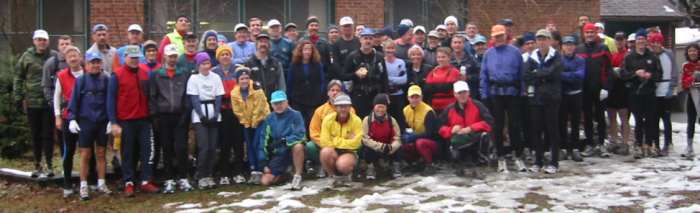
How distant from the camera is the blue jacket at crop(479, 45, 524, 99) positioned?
9.67 meters

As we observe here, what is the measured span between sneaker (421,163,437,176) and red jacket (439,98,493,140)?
0.50 meters

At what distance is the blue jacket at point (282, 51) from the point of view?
33.7ft

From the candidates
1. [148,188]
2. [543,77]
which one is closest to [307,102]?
[148,188]

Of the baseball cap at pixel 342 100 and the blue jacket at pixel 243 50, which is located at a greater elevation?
the blue jacket at pixel 243 50

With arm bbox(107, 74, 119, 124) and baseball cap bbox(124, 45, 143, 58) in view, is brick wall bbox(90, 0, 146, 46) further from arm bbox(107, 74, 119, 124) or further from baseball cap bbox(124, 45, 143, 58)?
arm bbox(107, 74, 119, 124)

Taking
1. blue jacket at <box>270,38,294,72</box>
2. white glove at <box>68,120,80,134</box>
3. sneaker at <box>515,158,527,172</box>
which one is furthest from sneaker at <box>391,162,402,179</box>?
white glove at <box>68,120,80,134</box>

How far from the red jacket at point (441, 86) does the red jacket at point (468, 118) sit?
1.26 feet

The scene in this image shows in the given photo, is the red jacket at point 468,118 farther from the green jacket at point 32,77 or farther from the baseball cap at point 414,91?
the green jacket at point 32,77

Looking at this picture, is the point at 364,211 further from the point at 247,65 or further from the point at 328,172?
the point at 247,65

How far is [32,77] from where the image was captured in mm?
9469

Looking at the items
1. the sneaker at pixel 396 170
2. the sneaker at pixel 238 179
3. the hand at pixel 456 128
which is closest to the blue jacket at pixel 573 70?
the hand at pixel 456 128

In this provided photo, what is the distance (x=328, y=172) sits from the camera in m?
9.42

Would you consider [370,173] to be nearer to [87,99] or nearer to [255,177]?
[255,177]

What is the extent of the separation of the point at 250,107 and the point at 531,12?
31.3ft
